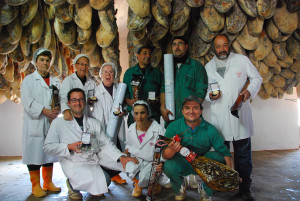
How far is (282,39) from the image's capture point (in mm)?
3832

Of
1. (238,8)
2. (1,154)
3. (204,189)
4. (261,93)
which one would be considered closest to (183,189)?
(204,189)

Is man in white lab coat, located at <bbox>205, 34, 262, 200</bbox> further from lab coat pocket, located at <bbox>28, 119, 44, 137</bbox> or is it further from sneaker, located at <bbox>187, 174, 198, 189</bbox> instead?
lab coat pocket, located at <bbox>28, 119, 44, 137</bbox>

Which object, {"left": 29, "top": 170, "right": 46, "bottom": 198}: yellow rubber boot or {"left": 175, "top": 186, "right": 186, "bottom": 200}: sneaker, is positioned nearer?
{"left": 175, "top": 186, "right": 186, "bottom": 200}: sneaker

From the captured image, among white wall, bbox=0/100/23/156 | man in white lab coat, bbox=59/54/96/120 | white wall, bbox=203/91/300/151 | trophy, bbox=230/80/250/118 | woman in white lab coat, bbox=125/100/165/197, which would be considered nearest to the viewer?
trophy, bbox=230/80/250/118

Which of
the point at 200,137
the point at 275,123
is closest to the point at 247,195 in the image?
the point at 200,137

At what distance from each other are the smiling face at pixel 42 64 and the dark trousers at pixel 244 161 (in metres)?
2.16

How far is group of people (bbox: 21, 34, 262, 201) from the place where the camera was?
2.46 meters

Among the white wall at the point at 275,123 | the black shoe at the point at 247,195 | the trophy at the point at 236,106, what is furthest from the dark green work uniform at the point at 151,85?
the white wall at the point at 275,123

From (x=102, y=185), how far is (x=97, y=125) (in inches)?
24.1

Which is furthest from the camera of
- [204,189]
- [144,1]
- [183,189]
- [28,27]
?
[28,27]

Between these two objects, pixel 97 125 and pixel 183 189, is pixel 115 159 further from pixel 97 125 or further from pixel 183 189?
pixel 183 189

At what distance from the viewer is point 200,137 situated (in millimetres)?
2436

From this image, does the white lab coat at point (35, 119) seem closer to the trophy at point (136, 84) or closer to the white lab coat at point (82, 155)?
the white lab coat at point (82, 155)

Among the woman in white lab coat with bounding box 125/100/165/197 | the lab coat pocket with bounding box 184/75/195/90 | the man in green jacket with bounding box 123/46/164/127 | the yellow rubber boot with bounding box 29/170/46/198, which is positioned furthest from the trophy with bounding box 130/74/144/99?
the yellow rubber boot with bounding box 29/170/46/198
